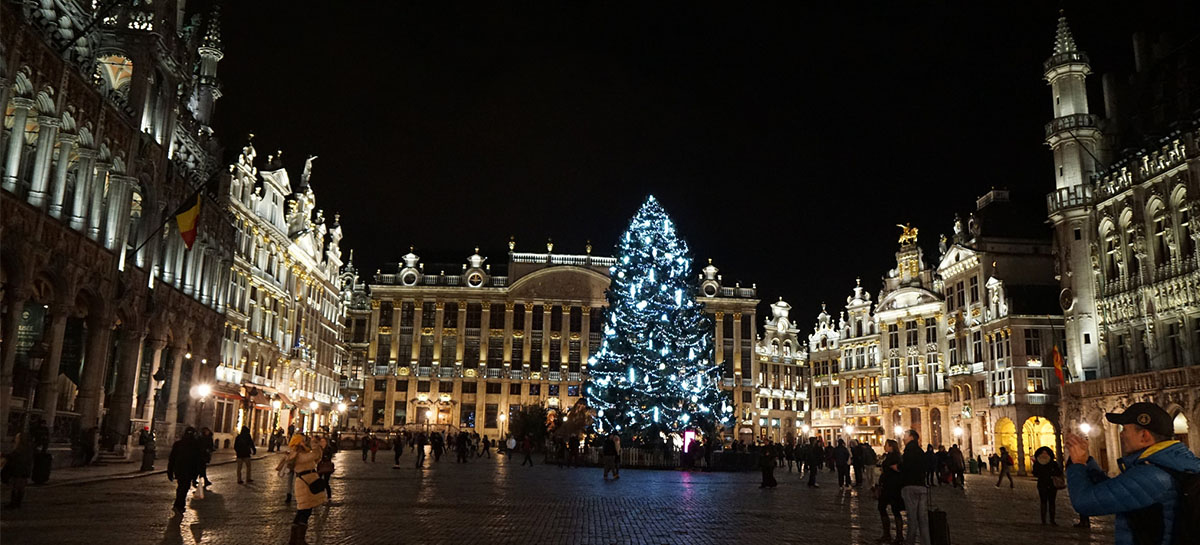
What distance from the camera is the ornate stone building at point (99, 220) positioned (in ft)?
78.0

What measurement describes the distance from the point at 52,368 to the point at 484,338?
207 feet

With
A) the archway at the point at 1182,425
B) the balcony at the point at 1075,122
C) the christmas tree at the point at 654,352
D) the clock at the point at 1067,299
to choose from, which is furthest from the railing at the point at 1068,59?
the christmas tree at the point at 654,352

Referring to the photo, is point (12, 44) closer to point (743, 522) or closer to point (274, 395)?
point (743, 522)

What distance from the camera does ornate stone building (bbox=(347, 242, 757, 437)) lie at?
8731 cm

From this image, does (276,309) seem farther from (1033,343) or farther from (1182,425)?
(1182,425)

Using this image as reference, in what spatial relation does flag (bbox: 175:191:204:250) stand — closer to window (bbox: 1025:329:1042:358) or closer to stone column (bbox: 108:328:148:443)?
stone column (bbox: 108:328:148:443)

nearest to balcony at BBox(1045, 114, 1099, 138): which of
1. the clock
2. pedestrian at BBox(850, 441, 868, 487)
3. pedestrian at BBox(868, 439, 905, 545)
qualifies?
the clock

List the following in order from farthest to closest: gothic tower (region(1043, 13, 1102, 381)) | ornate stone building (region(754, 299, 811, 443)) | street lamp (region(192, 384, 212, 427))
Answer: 1. ornate stone building (region(754, 299, 811, 443))
2. gothic tower (region(1043, 13, 1102, 381))
3. street lamp (region(192, 384, 212, 427))

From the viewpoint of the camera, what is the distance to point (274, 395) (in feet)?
184

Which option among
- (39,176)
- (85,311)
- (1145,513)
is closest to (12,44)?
(39,176)

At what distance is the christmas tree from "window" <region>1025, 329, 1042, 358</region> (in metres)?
23.6

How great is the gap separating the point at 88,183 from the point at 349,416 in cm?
6789

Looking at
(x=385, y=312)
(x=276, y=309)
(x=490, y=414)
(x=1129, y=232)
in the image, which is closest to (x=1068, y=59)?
(x=1129, y=232)

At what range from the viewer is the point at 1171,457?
14.5ft
